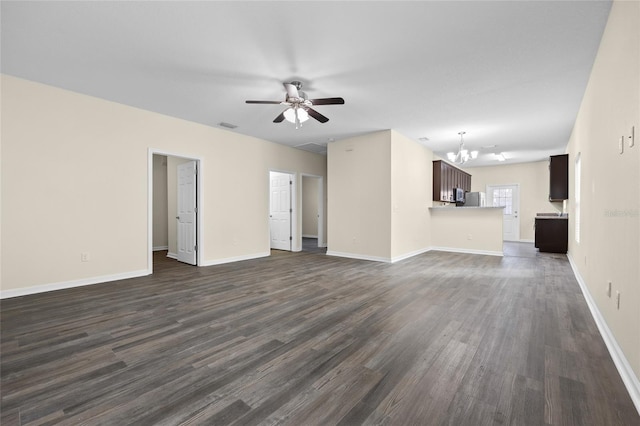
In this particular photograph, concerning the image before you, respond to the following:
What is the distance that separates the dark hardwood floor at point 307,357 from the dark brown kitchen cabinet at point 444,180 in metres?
4.19

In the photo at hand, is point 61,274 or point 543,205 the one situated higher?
point 543,205

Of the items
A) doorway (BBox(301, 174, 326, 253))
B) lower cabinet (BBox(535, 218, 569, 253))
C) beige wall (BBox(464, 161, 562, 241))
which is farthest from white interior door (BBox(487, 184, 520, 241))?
doorway (BBox(301, 174, 326, 253))

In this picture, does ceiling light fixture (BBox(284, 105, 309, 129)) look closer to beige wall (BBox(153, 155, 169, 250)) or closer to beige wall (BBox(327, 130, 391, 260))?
beige wall (BBox(327, 130, 391, 260))

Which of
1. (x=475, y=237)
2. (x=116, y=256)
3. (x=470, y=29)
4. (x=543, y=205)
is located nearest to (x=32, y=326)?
(x=116, y=256)

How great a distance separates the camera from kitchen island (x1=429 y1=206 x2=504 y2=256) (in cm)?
665

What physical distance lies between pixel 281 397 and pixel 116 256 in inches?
155

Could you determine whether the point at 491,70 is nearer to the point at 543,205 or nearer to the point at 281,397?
the point at 281,397

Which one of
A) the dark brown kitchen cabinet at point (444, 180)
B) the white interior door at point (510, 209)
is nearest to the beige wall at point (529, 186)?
the white interior door at point (510, 209)

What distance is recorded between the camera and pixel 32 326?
2.56 metres

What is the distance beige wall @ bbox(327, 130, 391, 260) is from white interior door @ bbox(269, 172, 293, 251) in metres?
1.38

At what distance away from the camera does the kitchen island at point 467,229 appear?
21.8ft

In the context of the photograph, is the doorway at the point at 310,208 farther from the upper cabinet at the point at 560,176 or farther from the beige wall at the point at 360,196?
the upper cabinet at the point at 560,176

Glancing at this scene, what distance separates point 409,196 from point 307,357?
508 centimetres

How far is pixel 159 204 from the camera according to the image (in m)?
7.79
